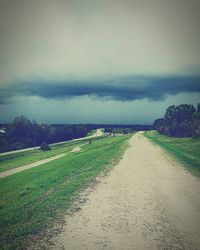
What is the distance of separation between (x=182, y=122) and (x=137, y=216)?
47.0 meters

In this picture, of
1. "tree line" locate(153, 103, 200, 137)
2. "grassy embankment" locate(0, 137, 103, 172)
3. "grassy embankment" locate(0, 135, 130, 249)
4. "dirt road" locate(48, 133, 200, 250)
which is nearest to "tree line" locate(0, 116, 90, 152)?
"grassy embankment" locate(0, 137, 103, 172)

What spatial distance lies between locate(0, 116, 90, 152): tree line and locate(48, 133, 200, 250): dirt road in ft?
210

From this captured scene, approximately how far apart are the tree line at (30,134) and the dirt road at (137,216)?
210 feet

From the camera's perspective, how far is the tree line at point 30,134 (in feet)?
269

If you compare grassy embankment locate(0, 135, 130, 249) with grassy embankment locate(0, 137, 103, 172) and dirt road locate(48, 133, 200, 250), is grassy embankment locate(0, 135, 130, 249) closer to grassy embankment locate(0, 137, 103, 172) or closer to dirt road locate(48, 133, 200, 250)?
dirt road locate(48, 133, 200, 250)

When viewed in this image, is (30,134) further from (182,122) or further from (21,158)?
(182,122)

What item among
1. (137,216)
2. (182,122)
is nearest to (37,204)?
(137,216)

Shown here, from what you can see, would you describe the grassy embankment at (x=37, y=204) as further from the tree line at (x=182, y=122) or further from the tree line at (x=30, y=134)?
the tree line at (x=30, y=134)

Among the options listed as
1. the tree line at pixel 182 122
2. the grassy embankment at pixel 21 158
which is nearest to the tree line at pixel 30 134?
the grassy embankment at pixel 21 158

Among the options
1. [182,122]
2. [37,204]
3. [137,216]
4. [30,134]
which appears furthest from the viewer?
[30,134]

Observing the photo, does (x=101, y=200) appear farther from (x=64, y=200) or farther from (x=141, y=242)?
(x=141, y=242)

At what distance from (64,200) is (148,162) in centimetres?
1354

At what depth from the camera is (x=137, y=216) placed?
45.9ft

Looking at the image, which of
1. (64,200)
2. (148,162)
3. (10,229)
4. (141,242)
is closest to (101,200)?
(64,200)
